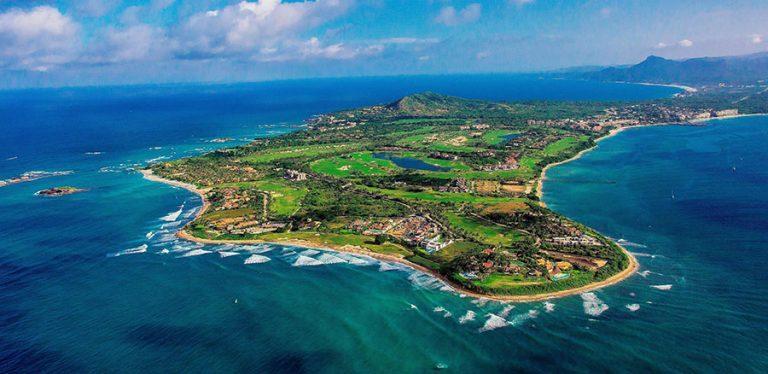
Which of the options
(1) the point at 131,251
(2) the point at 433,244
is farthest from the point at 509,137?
(1) the point at 131,251

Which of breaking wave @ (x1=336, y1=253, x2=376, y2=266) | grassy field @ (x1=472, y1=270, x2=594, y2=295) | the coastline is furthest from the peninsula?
breaking wave @ (x1=336, y1=253, x2=376, y2=266)

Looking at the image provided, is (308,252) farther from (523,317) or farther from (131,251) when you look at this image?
(523,317)

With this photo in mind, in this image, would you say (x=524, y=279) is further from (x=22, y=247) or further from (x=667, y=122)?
(x=667, y=122)

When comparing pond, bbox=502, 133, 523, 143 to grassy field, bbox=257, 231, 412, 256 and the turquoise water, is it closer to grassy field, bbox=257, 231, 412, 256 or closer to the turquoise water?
the turquoise water

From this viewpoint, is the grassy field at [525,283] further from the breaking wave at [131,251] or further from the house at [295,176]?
the house at [295,176]

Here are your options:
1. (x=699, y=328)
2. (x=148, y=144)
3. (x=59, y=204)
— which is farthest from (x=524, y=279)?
(x=148, y=144)
